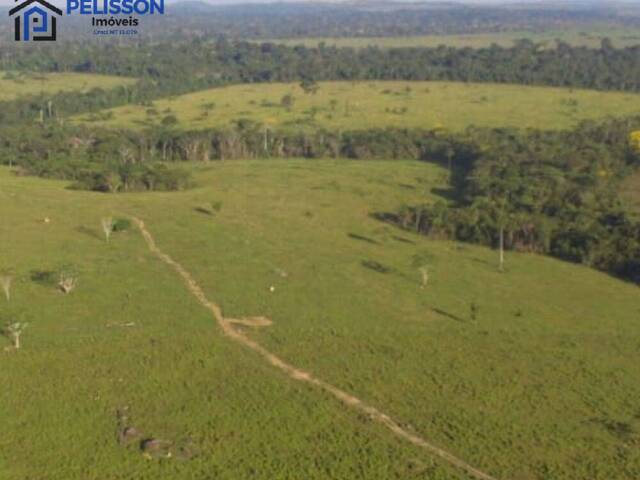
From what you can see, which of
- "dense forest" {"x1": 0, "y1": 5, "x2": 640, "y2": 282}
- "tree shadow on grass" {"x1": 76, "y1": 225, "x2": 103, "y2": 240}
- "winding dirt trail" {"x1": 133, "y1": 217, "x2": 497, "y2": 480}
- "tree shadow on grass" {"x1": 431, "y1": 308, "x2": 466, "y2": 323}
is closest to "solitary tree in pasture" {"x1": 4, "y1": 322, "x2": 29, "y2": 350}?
"winding dirt trail" {"x1": 133, "y1": 217, "x2": 497, "y2": 480}

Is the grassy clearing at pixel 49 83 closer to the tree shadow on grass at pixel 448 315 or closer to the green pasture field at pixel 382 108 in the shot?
the green pasture field at pixel 382 108

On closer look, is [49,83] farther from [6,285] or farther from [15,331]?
[15,331]

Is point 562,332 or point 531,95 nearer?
point 562,332

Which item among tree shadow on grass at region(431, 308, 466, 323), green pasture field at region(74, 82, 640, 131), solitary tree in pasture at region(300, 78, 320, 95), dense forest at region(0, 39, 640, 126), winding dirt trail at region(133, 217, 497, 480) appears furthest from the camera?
solitary tree in pasture at region(300, 78, 320, 95)

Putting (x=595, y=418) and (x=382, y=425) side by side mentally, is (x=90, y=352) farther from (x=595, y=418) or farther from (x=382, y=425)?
(x=595, y=418)

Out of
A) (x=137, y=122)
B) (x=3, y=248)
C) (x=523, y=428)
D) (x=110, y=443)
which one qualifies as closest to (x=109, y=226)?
(x=3, y=248)

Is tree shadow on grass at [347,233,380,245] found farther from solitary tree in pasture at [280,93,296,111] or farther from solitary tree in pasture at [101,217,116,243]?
solitary tree in pasture at [280,93,296,111]

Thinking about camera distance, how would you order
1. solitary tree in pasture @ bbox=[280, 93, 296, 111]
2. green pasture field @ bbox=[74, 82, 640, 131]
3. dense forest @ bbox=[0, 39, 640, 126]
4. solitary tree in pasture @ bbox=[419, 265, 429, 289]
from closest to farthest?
solitary tree in pasture @ bbox=[419, 265, 429, 289] → green pasture field @ bbox=[74, 82, 640, 131] → solitary tree in pasture @ bbox=[280, 93, 296, 111] → dense forest @ bbox=[0, 39, 640, 126]
